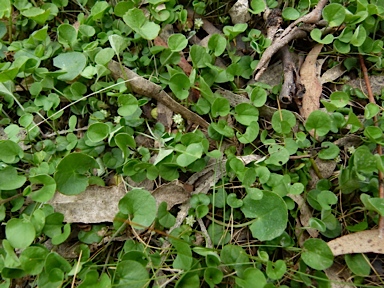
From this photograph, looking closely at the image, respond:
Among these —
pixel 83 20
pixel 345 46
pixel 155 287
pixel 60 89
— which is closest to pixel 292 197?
pixel 155 287

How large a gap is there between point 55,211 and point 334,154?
1042mm

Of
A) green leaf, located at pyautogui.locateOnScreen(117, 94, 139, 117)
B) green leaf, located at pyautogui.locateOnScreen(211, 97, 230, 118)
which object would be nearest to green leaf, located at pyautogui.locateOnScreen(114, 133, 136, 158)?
green leaf, located at pyautogui.locateOnScreen(117, 94, 139, 117)

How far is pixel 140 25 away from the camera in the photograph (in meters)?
1.58

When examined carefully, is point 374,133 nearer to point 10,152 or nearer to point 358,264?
point 358,264

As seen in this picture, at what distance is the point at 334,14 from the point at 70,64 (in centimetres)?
111

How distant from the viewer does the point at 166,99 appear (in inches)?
61.9

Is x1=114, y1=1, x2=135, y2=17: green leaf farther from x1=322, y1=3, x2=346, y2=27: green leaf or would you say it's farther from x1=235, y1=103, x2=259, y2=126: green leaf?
x1=322, y1=3, x2=346, y2=27: green leaf

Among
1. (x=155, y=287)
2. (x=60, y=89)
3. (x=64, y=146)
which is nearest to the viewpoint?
(x=155, y=287)

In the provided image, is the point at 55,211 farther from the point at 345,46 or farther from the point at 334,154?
the point at 345,46

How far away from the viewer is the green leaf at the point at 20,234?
4.06ft

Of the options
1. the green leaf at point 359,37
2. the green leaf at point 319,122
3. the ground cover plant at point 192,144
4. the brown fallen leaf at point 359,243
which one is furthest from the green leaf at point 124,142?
the green leaf at point 359,37

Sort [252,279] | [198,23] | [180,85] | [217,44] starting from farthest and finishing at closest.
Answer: [198,23] → [217,44] → [180,85] → [252,279]

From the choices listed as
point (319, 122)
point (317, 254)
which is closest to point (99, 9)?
point (319, 122)

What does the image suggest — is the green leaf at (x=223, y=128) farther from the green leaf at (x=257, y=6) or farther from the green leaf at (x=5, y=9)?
the green leaf at (x=5, y=9)
